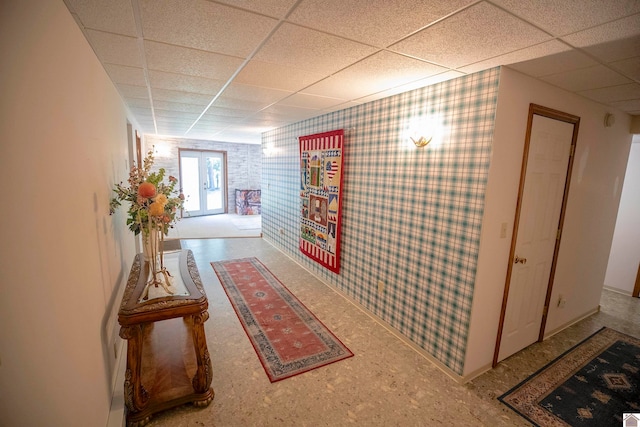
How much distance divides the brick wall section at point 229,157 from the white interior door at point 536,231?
8.46m

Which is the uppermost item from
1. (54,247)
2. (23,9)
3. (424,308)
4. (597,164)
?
(23,9)

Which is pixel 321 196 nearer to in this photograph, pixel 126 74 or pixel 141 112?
pixel 126 74

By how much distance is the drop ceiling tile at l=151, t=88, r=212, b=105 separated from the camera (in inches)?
113

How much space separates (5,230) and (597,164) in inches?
174

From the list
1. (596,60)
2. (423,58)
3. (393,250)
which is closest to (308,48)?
(423,58)

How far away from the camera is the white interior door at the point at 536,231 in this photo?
2.29 meters

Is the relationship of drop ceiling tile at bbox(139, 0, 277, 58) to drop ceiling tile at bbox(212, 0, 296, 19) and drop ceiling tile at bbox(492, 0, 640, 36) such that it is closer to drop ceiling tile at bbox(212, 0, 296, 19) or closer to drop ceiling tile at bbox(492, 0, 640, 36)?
drop ceiling tile at bbox(212, 0, 296, 19)

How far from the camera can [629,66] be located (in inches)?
70.0

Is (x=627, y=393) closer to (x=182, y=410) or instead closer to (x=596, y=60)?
(x=596, y=60)

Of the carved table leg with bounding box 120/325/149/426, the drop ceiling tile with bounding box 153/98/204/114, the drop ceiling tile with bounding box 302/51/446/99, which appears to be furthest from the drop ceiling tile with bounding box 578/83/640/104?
the drop ceiling tile with bounding box 153/98/204/114

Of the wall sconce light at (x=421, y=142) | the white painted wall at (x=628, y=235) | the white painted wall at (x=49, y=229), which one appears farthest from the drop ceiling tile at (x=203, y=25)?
the white painted wall at (x=628, y=235)

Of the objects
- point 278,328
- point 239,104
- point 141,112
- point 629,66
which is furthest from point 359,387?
point 141,112

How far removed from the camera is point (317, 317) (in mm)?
3143

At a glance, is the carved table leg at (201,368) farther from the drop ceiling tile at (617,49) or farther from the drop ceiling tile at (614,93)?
the drop ceiling tile at (614,93)
